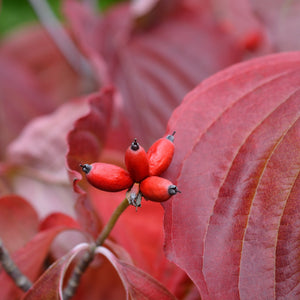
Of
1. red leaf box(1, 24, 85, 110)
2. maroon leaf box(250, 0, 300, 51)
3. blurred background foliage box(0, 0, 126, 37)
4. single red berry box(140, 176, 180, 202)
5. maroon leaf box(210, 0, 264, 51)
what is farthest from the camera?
blurred background foliage box(0, 0, 126, 37)

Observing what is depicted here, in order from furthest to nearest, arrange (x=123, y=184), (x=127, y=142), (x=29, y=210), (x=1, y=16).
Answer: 1. (x=1, y=16)
2. (x=127, y=142)
3. (x=29, y=210)
4. (x=123, y=184)

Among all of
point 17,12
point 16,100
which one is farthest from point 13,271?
point 17,12

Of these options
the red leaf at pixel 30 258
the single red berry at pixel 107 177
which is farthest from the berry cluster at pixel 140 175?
the red leaf at pixel 30 258

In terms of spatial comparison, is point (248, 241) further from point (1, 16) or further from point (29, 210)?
point (1, 16)

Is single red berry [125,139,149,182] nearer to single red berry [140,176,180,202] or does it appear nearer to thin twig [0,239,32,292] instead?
single red berry [140,176,180,202]

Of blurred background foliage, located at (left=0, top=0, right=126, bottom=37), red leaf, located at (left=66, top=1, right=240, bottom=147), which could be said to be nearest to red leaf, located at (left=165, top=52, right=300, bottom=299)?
red leaf, located at (left=66, top=1, right=240, bottom=147)

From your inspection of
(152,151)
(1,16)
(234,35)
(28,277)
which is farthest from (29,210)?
(1,16)
